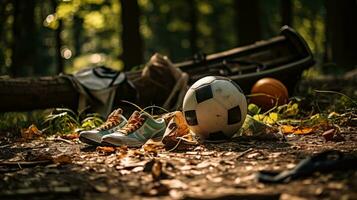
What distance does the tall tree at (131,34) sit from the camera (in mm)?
13562

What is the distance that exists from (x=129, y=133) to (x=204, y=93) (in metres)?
0.89

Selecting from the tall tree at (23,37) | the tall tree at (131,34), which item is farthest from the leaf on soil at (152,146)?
the tall tree at (23,37)

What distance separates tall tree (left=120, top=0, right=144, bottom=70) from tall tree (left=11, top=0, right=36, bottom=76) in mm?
5143

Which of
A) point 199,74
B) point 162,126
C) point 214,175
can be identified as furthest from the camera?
point 199,74

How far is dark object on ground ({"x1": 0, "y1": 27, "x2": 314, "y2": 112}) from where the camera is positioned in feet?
27.3

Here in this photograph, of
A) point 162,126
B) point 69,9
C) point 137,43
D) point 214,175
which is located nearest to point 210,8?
point 69,9

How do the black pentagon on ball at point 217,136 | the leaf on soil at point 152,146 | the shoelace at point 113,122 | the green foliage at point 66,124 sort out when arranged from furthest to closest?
1. the green foliage at point 66,124
2. the shoelace at point 113,122
3. the black pentagon on ball at point 217,136
4. the leaf on soil at point 152,146

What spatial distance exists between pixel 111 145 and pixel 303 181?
252 centimetres

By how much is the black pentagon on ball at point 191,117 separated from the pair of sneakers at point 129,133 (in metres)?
0.35

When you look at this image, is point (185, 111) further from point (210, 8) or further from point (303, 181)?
point (210, 8)

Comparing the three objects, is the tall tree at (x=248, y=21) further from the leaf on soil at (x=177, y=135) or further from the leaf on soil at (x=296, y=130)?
the leaf on soil at (x=177, y=135)

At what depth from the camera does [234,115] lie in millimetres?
5359

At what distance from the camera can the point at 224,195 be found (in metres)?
3.04

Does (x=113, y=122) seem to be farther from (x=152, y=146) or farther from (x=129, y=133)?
(x=152, y=146)
